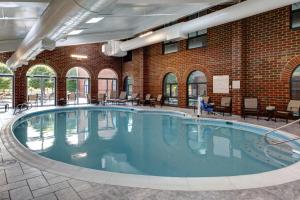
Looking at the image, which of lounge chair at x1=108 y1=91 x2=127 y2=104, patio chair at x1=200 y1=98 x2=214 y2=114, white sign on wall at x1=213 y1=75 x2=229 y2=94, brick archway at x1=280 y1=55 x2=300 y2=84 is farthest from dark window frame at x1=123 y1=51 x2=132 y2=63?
brick archway at x1=280 y1=55 x2=300 y2=84

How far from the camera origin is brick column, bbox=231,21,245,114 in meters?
8.74

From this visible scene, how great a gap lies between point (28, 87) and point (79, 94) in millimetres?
3585

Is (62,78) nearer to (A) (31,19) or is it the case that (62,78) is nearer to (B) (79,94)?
(B) (79,94)

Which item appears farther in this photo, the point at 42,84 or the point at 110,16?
the point at 42,84

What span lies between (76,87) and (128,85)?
362 centimetres

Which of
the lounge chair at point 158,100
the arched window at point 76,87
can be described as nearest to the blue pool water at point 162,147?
the lounge chair at point 158,100

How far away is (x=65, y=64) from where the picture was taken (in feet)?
45.9

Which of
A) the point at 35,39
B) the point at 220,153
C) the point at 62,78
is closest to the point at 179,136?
the point at 220,153

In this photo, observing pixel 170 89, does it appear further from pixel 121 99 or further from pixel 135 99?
pixel 121 99

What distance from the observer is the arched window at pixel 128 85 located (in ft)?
52.3

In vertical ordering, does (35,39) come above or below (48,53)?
below

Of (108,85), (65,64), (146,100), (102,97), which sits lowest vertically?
(146,100)

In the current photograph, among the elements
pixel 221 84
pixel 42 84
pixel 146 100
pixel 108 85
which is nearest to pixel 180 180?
pixel 221 84

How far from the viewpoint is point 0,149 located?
13.4 ft
